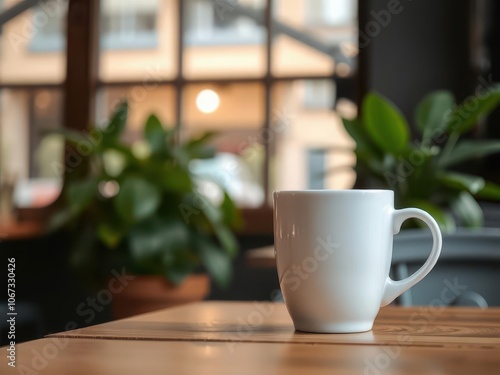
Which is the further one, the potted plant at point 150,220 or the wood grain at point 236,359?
the potted plant at point 150,220

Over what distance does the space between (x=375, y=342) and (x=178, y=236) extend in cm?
219

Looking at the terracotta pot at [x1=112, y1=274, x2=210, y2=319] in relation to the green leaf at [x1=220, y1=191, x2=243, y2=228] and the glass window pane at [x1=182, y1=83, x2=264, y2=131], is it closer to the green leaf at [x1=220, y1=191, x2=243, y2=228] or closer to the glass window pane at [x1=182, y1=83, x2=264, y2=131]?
the green leaf at [x1=220, y1=191, x2=243, y2=228]

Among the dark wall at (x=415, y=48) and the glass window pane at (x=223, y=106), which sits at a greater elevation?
the dark wall at (x=415, y=48)

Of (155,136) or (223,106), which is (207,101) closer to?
(223,106)

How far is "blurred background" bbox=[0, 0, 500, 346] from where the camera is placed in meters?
3.09

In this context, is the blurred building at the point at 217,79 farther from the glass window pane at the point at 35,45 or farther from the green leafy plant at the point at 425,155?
the green leafy plant at the point at 425,155

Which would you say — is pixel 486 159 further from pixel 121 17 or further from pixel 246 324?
pixel 246 324

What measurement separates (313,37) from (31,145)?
146cm

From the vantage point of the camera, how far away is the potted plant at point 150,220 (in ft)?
8.98

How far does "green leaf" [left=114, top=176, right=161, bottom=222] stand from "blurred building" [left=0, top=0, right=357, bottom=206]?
703mm

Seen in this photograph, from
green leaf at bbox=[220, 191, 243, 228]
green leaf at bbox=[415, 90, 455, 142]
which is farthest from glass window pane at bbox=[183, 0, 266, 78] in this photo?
green leaf at bbox=[415, 90, 455, 142]

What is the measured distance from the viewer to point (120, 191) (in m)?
2.70

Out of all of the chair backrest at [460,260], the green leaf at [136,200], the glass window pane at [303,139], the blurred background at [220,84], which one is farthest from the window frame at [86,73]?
the chair backrest at [460,260]

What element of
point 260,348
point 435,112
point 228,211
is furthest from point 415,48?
point 260,348
